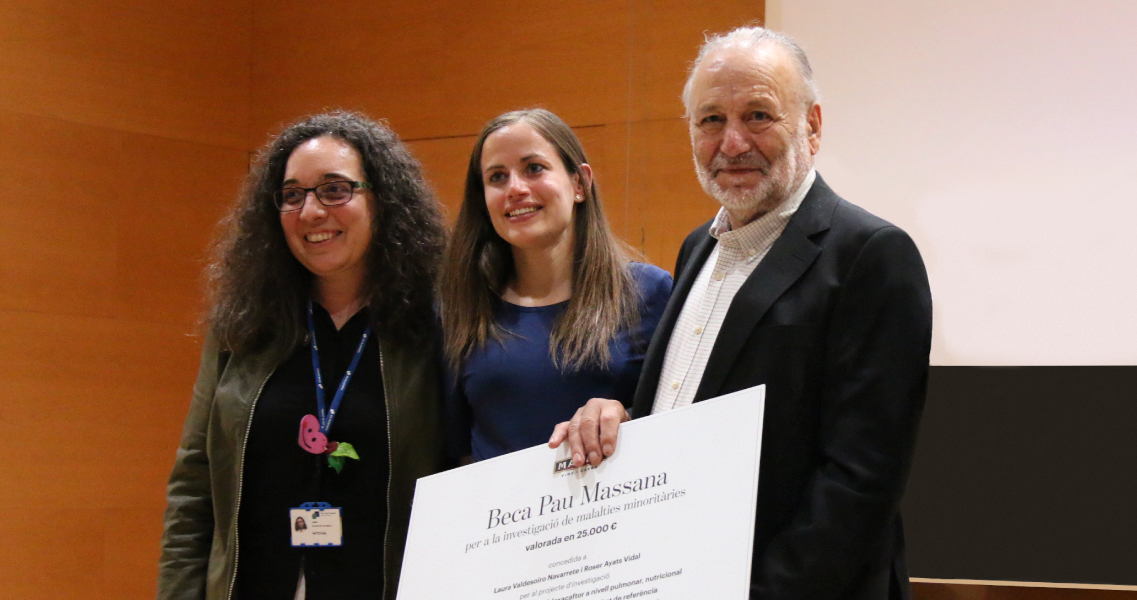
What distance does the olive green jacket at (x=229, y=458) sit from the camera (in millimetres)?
1975

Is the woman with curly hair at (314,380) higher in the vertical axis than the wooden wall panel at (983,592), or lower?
higher

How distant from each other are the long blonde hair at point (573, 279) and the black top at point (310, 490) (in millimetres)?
246

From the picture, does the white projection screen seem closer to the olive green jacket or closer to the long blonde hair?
the long blonde hair

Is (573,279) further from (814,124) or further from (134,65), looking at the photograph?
(134,65)

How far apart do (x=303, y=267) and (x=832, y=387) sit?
1323 mm

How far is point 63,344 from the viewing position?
3801 millimetres

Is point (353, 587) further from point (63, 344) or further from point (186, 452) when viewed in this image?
point (63, 344)

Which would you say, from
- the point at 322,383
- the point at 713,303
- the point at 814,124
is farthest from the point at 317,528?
the point at 814,124

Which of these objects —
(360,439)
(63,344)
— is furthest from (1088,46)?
(63,344)

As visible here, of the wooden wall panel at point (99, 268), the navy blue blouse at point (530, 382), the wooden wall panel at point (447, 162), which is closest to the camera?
the navy blue blouse at point (530, 382)

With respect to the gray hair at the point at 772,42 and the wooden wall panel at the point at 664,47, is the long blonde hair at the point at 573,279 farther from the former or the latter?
the wooden wall panel at the point at 664,47

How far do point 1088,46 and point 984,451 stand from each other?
53.8 inches

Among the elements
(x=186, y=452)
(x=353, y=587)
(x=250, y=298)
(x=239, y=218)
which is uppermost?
(x=239, y=218)

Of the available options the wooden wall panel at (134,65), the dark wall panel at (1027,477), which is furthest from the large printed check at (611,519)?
the wooden wall panel at (134,65)
